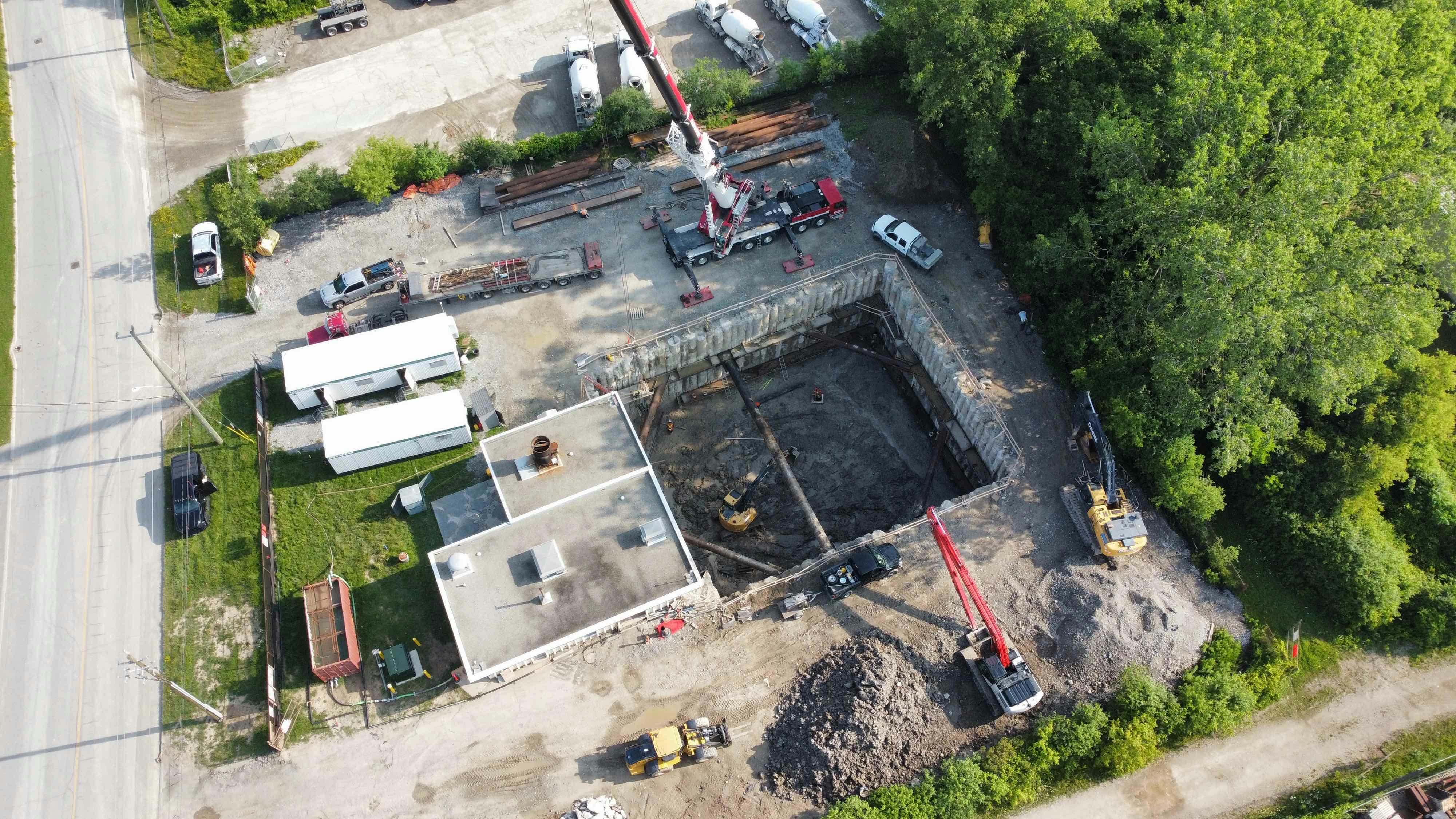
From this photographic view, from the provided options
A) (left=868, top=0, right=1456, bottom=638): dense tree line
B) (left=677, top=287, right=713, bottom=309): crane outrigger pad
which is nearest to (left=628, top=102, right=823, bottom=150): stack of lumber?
(left=677, top=287, right=713, bottom=309): crane outrigger pad

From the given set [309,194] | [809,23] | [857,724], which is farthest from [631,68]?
[857,724]

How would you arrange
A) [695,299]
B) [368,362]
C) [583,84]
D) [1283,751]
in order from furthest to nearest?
1. [583,84]
2. [695,299]
3. [368,362]
4. [1283,751]

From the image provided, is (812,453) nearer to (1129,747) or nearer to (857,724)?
(857,724)

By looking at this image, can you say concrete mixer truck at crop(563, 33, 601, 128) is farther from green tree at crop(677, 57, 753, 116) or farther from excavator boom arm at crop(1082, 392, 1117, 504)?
excavator boom arm at crop(1082, 392, 1117, 504)

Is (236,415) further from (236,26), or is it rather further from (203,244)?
(236,26)

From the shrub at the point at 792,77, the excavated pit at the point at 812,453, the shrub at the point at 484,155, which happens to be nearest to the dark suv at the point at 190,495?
the shrub at the point at 484,155

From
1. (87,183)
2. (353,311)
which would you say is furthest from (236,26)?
(353,311)

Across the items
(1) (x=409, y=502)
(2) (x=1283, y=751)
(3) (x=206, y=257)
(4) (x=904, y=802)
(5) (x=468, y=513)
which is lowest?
(2) (x=1283, y=751)
